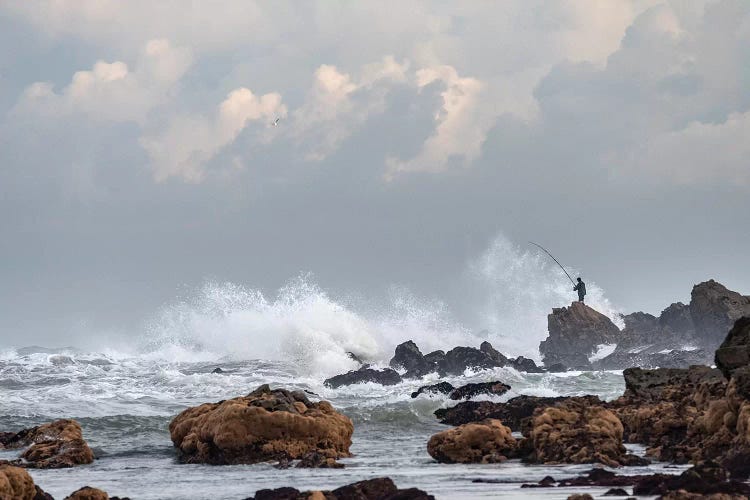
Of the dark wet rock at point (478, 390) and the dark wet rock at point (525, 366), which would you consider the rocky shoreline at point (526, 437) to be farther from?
the dark wet rock at point (525, 366)

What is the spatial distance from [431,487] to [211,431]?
551cm

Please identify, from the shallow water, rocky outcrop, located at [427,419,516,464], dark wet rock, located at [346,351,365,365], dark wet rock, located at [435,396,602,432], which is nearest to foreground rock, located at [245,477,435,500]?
the shallow water

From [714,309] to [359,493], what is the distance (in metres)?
37.9

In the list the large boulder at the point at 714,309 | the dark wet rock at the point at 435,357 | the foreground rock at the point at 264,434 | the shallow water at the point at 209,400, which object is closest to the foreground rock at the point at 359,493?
the shallow water at the point at 209,400

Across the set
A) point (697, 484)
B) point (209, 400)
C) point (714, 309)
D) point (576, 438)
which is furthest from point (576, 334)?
point (697, 484)

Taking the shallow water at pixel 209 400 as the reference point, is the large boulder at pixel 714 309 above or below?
above

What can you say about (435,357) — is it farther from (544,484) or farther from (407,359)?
(544,484)

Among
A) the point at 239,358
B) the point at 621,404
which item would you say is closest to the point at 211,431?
the point at 621,404

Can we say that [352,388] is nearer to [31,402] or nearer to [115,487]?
[31,402]

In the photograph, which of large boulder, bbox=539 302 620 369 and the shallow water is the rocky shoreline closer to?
the shallow water

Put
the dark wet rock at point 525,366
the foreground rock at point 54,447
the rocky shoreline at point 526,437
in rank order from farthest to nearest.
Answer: the dark wet rock at point 525,366 → the foreground rock at point 54,447 → the rocky shoreline at point 526,437

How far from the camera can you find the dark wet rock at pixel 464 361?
127 ft

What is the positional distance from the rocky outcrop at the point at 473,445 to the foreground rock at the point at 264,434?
5.81 feet

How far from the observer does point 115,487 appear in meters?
12.5
